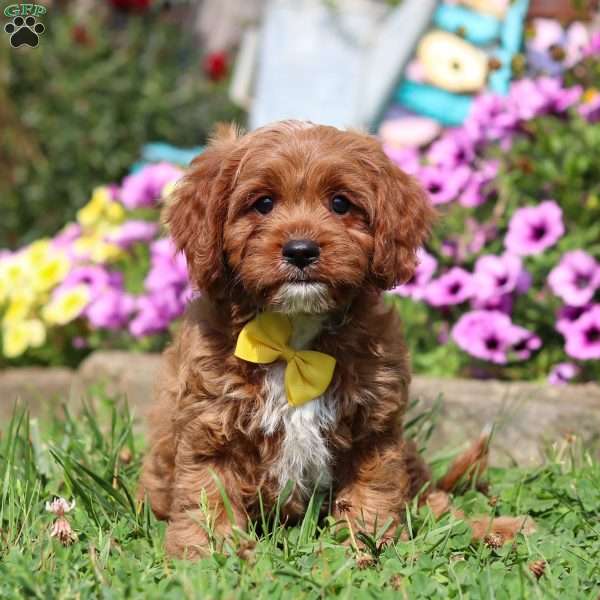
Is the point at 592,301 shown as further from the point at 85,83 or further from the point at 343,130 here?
the point at 85,83

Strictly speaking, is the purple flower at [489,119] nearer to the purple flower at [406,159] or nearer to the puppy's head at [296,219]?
the purple flower at [406,159]

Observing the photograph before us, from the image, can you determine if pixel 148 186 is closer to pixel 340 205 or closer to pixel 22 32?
pixel 22 32

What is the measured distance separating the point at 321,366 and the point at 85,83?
7093mm

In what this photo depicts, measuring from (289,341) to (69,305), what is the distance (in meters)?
3.36

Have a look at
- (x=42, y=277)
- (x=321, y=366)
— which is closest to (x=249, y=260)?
(x=321, y=366)

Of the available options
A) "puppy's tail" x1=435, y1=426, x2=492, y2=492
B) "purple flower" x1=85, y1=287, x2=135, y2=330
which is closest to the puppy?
"puppy's tail" x1=435, y1=426, x2=492, y2=492

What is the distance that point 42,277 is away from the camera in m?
6.74

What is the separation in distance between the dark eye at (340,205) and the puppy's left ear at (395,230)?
0.10 meters

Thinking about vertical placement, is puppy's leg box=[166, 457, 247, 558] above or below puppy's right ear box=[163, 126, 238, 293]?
below

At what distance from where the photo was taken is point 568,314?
205 inches

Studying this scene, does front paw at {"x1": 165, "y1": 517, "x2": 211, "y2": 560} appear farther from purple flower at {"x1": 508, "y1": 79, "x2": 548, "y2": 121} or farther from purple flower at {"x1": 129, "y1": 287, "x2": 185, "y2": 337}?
purple flower at {"x1": 508, "y1": 79, "x2": 548, "y2": 121}

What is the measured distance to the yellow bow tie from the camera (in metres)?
3.28

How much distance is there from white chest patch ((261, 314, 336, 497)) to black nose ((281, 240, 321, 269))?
41 cm

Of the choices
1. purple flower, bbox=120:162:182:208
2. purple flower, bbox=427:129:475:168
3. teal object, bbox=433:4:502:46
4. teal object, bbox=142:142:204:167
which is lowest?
teal object, bbox=142:142:204:167
